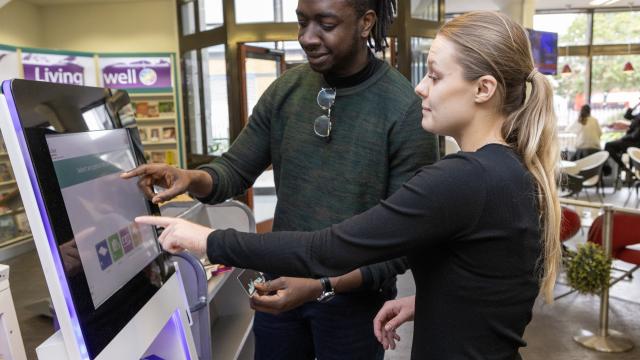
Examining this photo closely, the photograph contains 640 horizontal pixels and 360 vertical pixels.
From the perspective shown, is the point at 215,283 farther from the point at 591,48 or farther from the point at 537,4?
the point at 591,48

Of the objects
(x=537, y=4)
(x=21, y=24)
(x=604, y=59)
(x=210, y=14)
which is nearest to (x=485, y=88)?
(x=210, y=14)

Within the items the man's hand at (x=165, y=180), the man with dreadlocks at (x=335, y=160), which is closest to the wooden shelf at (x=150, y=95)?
the man with dreadlocks at (x=335, y=160)

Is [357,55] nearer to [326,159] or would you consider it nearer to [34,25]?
[326,159]

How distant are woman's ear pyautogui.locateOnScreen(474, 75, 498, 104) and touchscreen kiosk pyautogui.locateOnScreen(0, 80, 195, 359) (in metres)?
0.71

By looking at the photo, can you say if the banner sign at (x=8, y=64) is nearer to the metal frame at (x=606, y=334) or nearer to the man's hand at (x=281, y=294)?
the man's hand at (x=281, y=294)

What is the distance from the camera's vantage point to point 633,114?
1012 cm

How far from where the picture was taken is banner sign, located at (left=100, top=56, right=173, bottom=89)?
7441 mm

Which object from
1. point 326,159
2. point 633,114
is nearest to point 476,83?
point 326,159

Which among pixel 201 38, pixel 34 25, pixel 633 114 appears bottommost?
pixel 633 114

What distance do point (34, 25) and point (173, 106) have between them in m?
2.68

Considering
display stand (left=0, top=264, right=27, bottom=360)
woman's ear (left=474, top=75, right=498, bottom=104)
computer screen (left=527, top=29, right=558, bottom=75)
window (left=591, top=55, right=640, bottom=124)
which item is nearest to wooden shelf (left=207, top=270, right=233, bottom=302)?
display stand (left=0, top=264, right=27, bottom=360)

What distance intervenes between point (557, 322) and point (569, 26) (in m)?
8.93

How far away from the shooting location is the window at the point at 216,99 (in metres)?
6.28

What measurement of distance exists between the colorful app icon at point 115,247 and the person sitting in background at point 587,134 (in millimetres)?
9836
